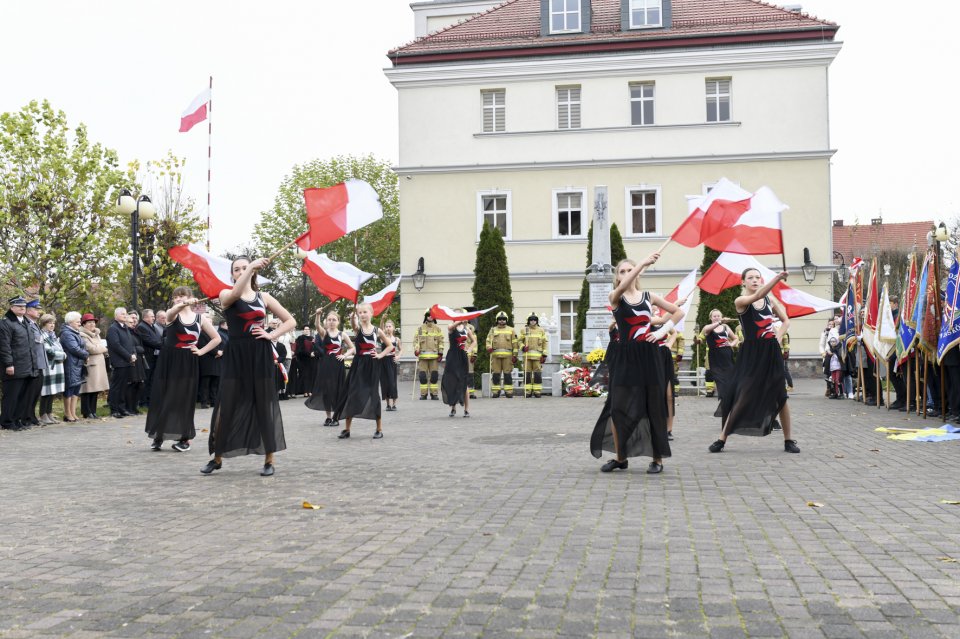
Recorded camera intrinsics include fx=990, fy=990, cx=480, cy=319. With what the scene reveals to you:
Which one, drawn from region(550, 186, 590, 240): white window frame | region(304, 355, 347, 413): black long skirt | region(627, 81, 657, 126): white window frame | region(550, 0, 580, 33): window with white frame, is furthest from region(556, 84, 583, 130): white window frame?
region(304, 355, 347, 413): black long skirt

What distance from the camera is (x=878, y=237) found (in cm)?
7988

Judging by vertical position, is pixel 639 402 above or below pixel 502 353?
below

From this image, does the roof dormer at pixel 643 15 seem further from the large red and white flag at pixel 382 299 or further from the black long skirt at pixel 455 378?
the large red and white flag at pixel 382 299

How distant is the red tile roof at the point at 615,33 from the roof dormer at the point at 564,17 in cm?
34

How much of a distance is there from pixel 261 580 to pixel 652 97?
3541 cm

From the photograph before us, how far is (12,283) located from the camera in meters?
29.2

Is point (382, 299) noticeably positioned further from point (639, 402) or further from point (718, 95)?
point (718, 95)

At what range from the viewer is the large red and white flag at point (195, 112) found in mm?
29172

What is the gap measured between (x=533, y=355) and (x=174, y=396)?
14.7 metres

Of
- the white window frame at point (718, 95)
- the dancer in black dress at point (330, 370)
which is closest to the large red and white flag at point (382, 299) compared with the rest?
the dancer in black dress at point (330, 370)

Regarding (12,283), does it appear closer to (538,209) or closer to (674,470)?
(538,209)

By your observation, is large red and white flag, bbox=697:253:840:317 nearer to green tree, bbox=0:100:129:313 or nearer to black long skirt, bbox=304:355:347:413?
black long skirt, bbox=304:355:347:413

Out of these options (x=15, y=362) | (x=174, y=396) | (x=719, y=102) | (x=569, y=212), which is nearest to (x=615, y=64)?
(x=719, y=102)

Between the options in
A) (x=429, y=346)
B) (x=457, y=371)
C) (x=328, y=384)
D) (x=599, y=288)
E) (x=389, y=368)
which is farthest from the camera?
(x=599, y=288)
